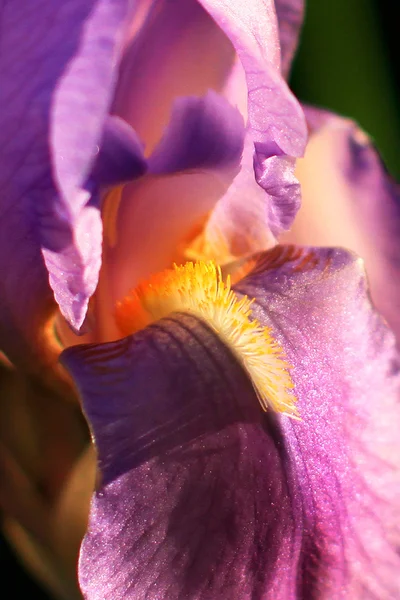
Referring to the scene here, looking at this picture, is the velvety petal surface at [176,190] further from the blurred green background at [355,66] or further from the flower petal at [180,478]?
the blurred green background at [355,66]

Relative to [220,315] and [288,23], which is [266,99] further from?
[288,23]

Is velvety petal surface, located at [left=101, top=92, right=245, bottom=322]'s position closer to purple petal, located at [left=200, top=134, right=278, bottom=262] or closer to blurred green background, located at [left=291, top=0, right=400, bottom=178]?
purple petal, located at [left=200, top=134, right=278, bottom=262]

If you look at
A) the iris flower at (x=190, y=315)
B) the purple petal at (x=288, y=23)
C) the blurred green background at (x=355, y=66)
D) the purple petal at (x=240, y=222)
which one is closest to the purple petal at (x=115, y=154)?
the iris flower at (x=190, y=315)

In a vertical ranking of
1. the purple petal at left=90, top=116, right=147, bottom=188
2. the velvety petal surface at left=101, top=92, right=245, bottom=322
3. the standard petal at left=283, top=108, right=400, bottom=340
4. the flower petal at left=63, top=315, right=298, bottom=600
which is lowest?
the standard petal at left=283, top=108, right=400, bottom=340

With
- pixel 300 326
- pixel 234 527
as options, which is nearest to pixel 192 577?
pixel 234 527

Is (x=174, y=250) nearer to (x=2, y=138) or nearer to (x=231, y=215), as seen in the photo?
(x=231, y=215)

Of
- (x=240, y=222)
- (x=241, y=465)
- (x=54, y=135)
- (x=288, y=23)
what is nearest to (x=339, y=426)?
(x=241, y=465)

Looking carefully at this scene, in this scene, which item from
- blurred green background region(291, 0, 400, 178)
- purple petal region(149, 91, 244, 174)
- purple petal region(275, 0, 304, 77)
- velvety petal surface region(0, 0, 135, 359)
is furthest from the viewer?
blurred green background region(291, 0, 400, 178)

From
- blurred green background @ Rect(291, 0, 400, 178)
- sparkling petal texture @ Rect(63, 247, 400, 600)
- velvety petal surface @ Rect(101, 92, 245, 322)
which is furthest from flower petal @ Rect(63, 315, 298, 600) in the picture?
blurred green background @ Rect(291, 0, 400, 178)
